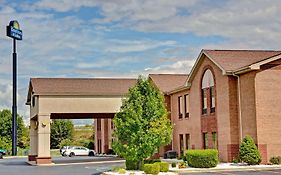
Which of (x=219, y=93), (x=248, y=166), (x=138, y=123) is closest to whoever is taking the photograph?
(x=138, y=123)

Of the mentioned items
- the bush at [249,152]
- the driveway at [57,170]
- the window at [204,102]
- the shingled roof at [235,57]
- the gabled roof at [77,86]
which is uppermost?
the shingled roof at [235,57]

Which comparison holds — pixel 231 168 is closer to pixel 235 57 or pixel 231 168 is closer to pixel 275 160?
pixel 275 160

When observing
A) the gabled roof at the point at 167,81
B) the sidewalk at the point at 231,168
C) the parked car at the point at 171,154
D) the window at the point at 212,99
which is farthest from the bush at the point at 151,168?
the gabled roof at the point at 167,81

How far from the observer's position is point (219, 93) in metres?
37.0

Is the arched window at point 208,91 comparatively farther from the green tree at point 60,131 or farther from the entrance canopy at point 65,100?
the green tree at point 60,131

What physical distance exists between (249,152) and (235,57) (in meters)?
8.74

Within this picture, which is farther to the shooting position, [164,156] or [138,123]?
[164,156]

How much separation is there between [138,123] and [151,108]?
4.14 ft

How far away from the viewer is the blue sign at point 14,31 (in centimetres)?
6094

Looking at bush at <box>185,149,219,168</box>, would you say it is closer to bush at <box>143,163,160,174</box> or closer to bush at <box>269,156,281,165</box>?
bush at <box>269,156,281,165</box>

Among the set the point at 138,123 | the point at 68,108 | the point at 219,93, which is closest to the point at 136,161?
the point at 138,123

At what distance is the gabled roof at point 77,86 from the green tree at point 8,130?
37.4 meters

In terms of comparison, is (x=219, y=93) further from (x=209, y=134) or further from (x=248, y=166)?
(x=248, y=166)

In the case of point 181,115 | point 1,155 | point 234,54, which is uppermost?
point 234,54
